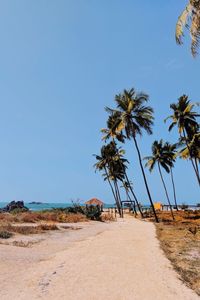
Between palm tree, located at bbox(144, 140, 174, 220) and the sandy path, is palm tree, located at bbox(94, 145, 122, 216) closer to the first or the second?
palm tree, located at bbox(144, 140, 174, 220)

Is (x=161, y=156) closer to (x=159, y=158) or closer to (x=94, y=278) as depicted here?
(x=159, y=158)

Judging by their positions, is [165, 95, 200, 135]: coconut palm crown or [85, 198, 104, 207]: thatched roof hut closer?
[165, 95, 200, 135]: coconut palm crown

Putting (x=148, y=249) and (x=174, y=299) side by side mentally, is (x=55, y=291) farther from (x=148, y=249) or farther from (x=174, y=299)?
(x=148, y=249)

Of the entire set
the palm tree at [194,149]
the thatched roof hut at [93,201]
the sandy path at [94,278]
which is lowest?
the sandy path at [94,278]

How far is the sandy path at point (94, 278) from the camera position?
655cm

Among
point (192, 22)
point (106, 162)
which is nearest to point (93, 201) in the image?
point (106, 162)

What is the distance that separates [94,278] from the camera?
307 inches

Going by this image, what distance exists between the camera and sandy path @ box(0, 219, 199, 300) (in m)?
6.55

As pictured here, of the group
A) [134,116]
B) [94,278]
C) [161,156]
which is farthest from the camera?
[161,156]

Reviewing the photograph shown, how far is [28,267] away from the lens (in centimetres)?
919

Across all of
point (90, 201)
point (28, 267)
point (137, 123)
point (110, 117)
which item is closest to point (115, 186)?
A: point (90, 201)

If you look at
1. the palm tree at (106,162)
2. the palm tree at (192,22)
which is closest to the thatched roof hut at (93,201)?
the palm tree at (106,162)

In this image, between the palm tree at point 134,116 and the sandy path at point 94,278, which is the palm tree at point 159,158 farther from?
the sandy path at point 94,278

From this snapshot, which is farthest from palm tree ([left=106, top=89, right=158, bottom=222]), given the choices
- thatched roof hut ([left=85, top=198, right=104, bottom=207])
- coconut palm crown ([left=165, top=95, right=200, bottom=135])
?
thatched roof hut ([left=85, top=198, right=104, bottom=207])
